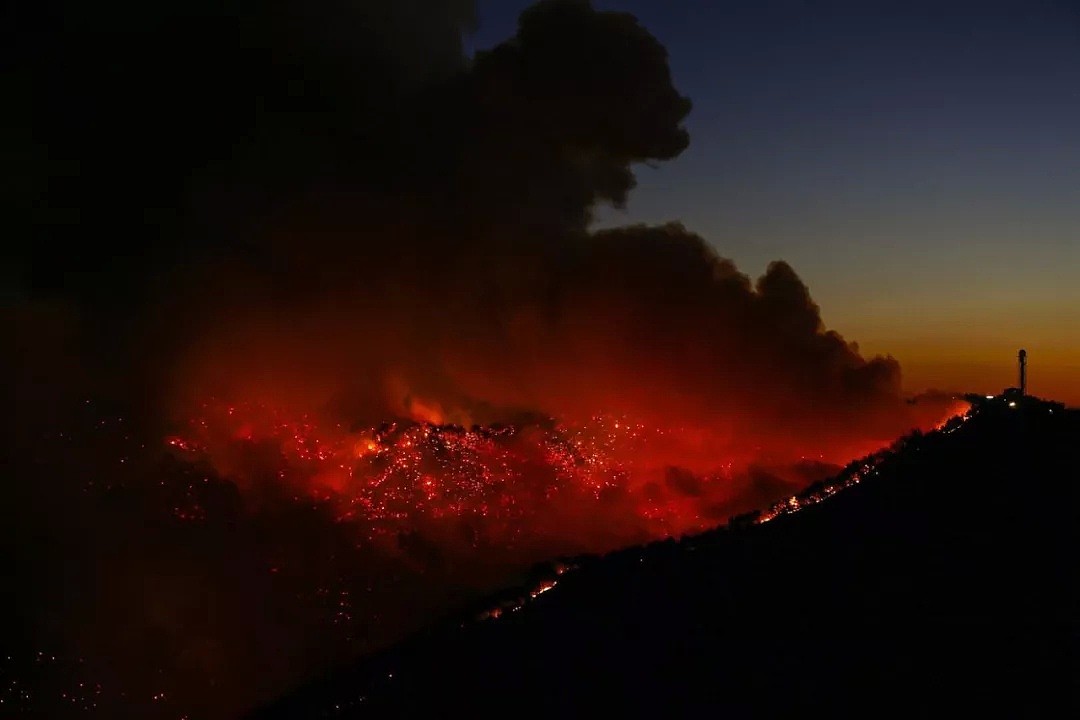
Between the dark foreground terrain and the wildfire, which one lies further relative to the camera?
the wildfire

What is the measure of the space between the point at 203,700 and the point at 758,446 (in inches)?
956

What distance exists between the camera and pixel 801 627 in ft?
52.5

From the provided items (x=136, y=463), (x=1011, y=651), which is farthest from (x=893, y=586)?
(x=136, y=463)

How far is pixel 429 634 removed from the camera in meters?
19.2

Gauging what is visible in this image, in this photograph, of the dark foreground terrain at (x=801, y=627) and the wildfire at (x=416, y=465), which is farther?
the wildfire at (x=416, y=465)

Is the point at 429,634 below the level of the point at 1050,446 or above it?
below

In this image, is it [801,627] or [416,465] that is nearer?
[801,627]

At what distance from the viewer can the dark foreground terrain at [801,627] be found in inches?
560

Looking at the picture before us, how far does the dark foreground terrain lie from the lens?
1423cm

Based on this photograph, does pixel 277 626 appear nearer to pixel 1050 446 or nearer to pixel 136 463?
pixel 136 463

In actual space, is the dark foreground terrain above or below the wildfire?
below

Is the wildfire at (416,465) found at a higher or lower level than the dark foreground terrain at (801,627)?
higher

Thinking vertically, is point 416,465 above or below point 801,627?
above

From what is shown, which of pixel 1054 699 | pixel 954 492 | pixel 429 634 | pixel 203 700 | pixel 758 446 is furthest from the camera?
pixel 758 446
